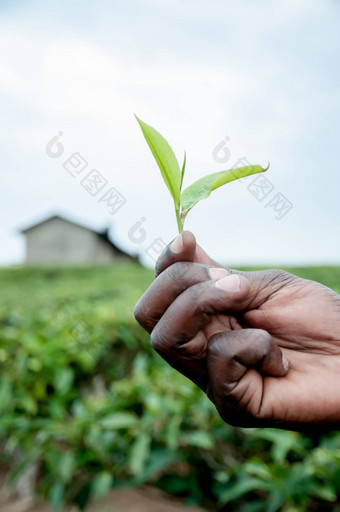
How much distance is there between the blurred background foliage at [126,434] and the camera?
1998 millimetres

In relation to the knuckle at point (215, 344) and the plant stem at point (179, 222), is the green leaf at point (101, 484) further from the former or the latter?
the plant stem at point (179, 222)

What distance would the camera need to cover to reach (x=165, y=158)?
3.00ft

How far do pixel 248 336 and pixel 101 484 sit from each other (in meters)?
1.39

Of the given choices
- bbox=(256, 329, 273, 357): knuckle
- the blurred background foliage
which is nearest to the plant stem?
bbox=(256, 329, 273, 357): knuckle

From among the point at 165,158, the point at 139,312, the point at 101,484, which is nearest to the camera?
the point at 165,158

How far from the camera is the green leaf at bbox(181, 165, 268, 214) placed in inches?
35.7

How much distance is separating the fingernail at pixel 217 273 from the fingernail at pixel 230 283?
0.02 m

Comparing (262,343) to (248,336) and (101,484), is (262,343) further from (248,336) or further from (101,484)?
(101,484)

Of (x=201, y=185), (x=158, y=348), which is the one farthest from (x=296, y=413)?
(x=201, y=185)

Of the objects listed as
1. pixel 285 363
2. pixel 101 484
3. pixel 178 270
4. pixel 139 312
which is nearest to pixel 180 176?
pixel 178 270

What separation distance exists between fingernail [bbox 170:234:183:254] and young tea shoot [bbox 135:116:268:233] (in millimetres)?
24

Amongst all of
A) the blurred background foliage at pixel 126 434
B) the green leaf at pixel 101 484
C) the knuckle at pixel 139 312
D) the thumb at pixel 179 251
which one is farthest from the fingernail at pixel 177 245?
the green leaf at pixel 101 484

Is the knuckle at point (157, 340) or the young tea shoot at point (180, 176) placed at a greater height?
the young tea shoot at point (180, 176)

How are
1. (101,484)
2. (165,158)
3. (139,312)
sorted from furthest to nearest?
(101,484)
(139,312)
(165,158)
